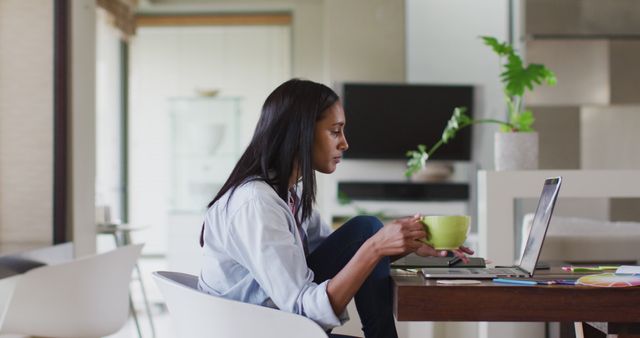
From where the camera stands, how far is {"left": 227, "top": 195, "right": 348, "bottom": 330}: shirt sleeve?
136 cm

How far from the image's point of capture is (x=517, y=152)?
2.73 meters

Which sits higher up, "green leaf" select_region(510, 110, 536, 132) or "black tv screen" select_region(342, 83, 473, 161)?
"black tv screen" select_region(342, 83, 473, 161)

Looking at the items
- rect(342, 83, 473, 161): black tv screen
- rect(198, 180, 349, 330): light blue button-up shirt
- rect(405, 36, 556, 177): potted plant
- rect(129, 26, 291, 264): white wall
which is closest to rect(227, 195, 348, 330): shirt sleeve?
rect(198, 180, 349, 330): light blue button-up shirt

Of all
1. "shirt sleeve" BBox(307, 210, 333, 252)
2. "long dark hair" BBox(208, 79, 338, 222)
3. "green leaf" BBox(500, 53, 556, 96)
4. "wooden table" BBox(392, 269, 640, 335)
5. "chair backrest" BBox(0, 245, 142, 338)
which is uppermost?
"green leaf" BBox(500, 53, 556, 96)

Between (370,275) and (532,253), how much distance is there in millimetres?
310

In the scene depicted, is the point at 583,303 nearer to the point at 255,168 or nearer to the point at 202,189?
the point at 255,168

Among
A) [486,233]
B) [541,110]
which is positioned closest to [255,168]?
[486,233]

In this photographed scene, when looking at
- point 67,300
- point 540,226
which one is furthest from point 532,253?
point 67,300

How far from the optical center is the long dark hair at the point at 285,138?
4.92ft

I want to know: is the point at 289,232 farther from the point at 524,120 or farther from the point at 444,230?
the point at 524,120

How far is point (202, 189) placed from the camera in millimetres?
6727

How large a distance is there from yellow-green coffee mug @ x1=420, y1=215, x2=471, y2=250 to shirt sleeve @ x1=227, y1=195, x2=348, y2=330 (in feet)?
0.66

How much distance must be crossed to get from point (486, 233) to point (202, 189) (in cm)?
444

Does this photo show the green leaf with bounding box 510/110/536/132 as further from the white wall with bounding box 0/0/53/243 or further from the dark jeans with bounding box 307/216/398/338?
the white wall with bounding box 0/0/53/243
